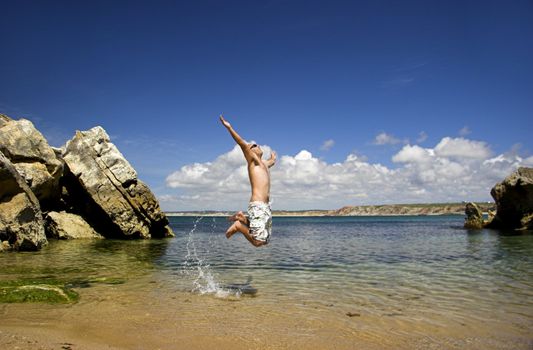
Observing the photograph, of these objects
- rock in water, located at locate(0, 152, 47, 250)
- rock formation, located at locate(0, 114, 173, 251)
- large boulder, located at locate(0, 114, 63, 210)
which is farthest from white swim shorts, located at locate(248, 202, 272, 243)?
rock formation, located at locate(0, 114, 173, 251)

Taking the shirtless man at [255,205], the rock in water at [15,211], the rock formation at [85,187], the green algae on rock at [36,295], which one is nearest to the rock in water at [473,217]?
the rock formation at [85,187]

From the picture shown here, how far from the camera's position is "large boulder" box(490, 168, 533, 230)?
37406 millimetres

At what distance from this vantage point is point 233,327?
6.79 m

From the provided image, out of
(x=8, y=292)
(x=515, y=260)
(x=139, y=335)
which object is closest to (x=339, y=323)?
(x=139, y=335)

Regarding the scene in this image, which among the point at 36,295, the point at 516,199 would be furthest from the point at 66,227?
the point at 516,199

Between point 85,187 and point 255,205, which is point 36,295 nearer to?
point 255,205

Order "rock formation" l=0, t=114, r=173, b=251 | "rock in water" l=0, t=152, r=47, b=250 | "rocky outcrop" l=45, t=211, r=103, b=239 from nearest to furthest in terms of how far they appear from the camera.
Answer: "rock in water" l=0, t=152, r=47, b=250
"rock formation" l=0, t=114, r=173, b=251
"rocky outcrop" l=45, t=211, r=103, b=239

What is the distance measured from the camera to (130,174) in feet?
101

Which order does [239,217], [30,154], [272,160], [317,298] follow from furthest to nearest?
[30,154] → [272,160] → [239,217] → [317,298]

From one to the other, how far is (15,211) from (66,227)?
10.2 m

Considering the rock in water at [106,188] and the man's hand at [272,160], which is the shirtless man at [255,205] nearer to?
the man's hand at [272,160]

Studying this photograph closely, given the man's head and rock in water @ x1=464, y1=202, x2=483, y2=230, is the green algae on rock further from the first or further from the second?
Answer: rock in water @ x1=464, y1=202, x2=483, y2=230

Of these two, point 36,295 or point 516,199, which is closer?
point 36,295

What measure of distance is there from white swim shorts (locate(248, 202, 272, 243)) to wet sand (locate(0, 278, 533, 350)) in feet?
5.32
